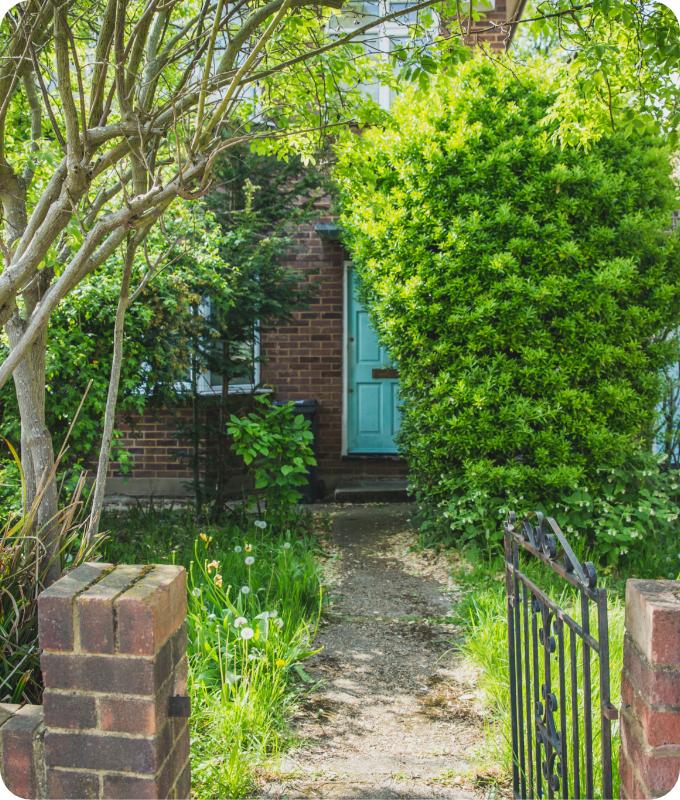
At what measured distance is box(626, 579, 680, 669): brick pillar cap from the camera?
65.8 inches

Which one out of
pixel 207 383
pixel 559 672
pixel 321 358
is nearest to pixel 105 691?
pixel 559 672

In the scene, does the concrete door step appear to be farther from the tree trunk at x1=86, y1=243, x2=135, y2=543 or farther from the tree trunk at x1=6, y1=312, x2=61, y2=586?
the tree trunk at x1=6, y1=312, x2=61, y2=586

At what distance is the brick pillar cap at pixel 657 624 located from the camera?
5.49 ft

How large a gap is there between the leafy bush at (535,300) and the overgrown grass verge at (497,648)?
16.4 inches

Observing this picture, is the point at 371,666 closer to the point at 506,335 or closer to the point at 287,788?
the point at 287,788

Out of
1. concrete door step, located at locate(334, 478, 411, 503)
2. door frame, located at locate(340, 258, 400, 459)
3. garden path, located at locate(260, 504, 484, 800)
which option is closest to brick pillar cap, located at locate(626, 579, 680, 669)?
garden path, located at locate(260, 504, 484, 800)

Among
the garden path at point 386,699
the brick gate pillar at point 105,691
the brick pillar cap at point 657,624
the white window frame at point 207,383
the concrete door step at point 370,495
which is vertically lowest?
the garden path at point 386,699

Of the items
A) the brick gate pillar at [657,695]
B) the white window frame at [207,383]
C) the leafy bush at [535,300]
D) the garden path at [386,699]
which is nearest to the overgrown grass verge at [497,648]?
the garden path at [386,699]

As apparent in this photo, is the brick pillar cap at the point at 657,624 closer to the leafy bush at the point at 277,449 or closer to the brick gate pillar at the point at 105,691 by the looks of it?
the brick gate pillar at the point at 105,691

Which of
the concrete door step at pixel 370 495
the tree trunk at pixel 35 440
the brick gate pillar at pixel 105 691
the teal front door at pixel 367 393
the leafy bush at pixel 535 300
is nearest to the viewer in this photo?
the brick gate pillar at pixel 105 691

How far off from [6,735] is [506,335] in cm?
387

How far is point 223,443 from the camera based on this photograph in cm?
632

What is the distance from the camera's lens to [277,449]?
5672 millimetres

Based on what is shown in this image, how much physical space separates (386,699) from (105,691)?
1.84 metres
